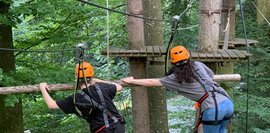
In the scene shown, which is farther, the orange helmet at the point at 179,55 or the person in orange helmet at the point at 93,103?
the orange helmet at the point at 179,55

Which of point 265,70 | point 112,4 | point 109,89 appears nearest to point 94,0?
point 112,4

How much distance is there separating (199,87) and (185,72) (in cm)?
21

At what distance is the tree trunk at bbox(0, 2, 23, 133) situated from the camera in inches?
213

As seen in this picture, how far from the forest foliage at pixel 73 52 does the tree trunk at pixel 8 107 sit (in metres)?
0.22

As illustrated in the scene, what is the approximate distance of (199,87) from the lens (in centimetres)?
366

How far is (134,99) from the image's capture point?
5430 mm

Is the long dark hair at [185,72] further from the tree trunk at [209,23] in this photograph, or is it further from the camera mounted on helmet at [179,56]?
the tree trunk at [209,23]

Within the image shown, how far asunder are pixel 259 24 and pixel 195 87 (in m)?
6.65

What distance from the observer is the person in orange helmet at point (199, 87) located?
3604 millimetres

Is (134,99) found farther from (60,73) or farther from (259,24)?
(259,24)

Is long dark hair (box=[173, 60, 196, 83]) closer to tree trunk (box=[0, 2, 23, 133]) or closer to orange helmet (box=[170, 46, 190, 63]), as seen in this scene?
orange helmet (box=[170, 46, 190, 63])

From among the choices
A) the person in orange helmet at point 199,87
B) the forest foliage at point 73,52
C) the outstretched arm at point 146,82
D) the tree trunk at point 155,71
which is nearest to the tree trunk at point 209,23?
the forest foliage at point 73,52

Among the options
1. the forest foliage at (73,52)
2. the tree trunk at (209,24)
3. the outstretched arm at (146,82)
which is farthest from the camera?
the forest foliage at (73,52)

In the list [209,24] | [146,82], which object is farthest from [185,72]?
[209,24]
